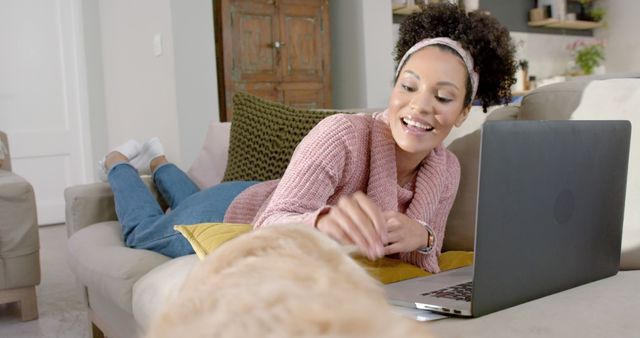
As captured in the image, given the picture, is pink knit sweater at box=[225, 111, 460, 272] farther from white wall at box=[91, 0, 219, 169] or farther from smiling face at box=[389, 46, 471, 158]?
white wall at box=[91, 0, 219, 169]

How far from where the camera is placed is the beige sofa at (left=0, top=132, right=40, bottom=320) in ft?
8.25

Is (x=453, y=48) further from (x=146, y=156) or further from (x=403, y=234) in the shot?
(x=146, y=156)

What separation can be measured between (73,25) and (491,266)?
4915 millimetres

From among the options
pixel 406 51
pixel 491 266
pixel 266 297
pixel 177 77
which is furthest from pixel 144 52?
pixel 266 297

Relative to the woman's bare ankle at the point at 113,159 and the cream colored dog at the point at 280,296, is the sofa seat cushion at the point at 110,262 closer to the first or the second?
the woman's bare ankle at the point at 113,159

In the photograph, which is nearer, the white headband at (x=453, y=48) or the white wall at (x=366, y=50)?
the white headband at (x=453, y=48)

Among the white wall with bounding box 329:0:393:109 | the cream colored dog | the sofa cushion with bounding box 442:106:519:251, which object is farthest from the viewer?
the white wall with bounding box 329:0:393:109

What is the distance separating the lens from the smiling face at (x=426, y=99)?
4.28 ft

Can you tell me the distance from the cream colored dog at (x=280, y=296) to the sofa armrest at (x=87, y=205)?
1934 millimetres

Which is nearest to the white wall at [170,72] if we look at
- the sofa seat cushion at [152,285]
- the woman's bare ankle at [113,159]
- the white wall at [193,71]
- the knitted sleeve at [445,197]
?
the white wall at [193,71]

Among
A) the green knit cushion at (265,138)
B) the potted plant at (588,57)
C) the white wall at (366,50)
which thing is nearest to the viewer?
the green knit cushion at (265,138)

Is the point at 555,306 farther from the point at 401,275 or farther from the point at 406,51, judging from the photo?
the point at 406,51

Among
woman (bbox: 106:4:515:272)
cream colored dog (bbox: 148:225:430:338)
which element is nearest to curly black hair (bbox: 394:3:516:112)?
woman (bbox: 106:4:515:272)

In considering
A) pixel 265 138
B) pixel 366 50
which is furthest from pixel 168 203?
pixel 366 50
